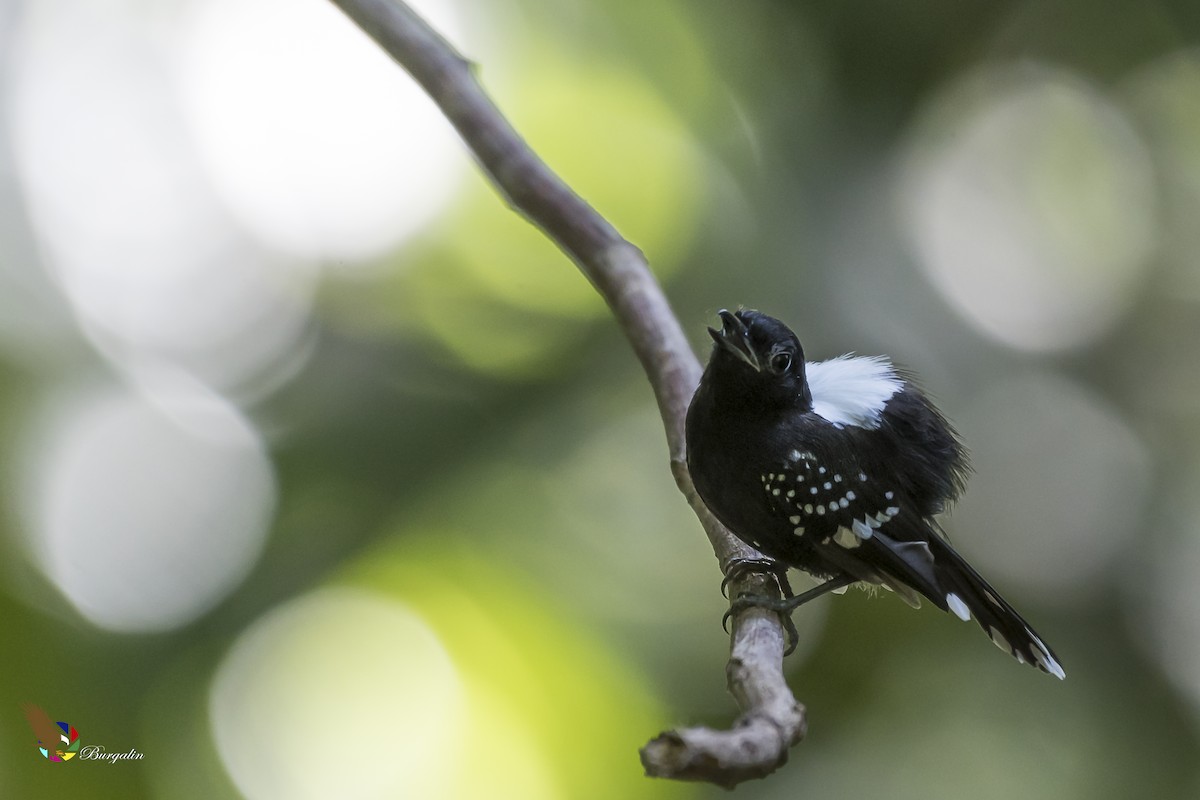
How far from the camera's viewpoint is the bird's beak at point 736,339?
1.83 metres

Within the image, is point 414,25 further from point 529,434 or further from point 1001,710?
point 1001,710

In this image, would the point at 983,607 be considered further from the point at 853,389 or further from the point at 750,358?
the point at 750,358

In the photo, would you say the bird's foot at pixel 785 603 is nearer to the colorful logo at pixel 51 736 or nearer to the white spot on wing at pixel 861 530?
the white spot on wing at pixel 861 530

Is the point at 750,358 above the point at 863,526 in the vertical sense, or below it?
above

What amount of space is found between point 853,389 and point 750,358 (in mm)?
409

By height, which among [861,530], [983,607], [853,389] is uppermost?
[853,389]

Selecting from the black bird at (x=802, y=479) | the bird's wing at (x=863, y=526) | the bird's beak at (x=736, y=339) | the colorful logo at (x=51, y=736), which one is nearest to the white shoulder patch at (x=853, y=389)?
the black bird at (x=802, y=479)

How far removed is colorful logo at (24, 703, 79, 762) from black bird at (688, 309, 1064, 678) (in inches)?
78.7

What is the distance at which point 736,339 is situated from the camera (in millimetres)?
1839

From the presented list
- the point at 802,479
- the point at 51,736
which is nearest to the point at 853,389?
the point at 802,479

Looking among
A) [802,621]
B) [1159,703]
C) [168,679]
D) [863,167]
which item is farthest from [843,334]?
[168,679]

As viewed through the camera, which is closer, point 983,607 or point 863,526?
point 863,526

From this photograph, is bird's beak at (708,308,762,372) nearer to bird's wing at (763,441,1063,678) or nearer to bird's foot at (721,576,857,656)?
bird's wing at (763,441,1063,678)

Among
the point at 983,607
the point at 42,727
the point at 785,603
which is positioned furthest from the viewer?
the point at 42,727
